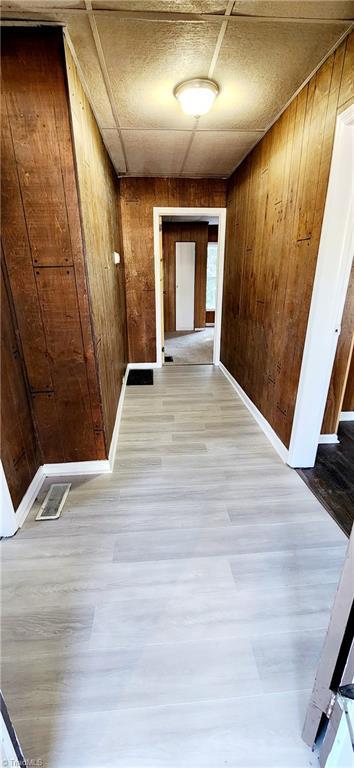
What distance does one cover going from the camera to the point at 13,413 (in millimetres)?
1795

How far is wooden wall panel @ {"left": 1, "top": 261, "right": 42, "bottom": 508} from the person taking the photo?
1.70m

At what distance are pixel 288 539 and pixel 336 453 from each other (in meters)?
1.07

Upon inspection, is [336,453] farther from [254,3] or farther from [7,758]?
[254,3]

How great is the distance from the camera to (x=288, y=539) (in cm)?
169

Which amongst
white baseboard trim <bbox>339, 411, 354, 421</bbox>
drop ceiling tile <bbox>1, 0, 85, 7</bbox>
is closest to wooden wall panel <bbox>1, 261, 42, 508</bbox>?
drop ceiling tile <bbox>1, 0, 85, 7</bbox>

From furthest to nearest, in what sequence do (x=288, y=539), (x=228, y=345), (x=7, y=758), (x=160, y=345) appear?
(x=160, y=345) → (x=228, y=345) → (x=288, y=539) → (x=7, y=758)

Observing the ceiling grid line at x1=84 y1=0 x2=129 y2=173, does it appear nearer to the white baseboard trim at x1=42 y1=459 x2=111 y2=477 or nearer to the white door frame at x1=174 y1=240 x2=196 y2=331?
the white baseboard trim at x1=42 y1=459 x2=111 y2=477

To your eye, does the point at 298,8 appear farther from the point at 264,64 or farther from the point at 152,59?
the point at 152,59

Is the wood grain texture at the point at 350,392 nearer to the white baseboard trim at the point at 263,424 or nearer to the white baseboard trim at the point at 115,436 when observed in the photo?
the white baseboard trim at the point at 263,424

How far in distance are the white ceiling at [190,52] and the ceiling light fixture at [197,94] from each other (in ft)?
0.13

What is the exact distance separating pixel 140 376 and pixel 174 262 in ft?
12.3

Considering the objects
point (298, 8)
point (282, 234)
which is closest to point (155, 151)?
point (282, 234)

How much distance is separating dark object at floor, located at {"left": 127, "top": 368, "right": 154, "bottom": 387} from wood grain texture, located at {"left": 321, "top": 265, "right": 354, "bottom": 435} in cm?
215

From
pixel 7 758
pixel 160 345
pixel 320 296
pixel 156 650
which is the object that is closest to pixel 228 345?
pixel 160 345
